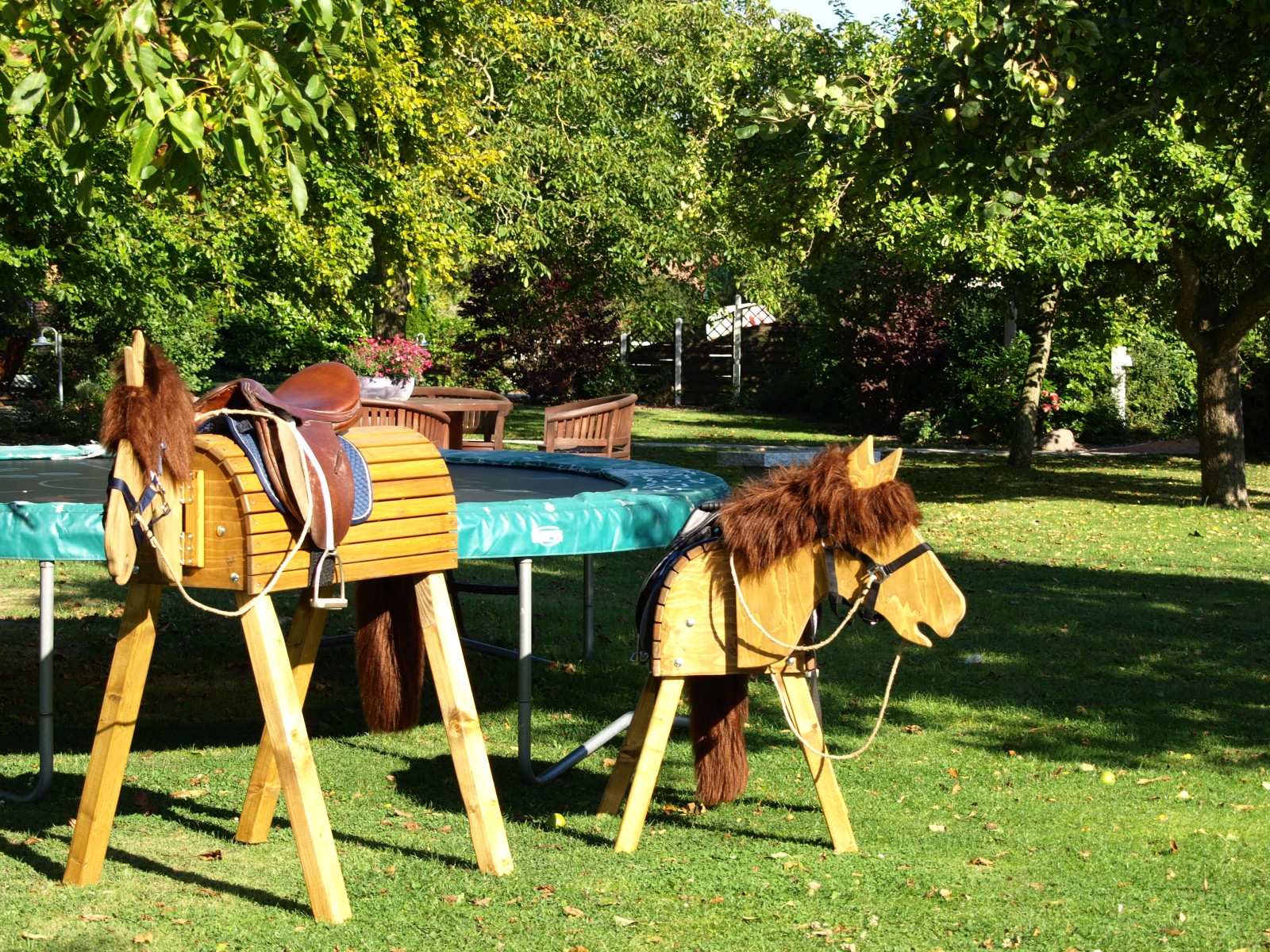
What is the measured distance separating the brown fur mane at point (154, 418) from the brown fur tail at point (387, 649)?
1109 millimetres

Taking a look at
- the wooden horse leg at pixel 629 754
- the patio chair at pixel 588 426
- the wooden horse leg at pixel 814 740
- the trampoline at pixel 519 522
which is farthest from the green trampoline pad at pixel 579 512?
the patio chair at pixel 588 426

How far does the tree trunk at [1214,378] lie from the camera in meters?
13.1

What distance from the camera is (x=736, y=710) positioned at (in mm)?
4117

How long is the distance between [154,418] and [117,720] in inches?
36.4

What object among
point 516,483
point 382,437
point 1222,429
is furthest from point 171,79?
point 1222,429

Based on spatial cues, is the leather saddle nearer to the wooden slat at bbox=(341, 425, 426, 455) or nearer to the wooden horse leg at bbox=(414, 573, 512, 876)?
the wooden slat at bbox=(341, 425, 426, 455)

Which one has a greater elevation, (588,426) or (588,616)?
(588,426)

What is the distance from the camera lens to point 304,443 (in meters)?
3.54

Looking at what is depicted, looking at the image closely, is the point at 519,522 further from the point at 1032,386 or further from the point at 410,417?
the point at 1032,386

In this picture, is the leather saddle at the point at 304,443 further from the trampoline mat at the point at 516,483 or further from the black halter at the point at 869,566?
the trampoline mat at the point at 516,483

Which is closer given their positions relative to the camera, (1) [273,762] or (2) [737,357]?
(1) [273,762]

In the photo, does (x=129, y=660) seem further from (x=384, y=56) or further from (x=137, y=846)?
(x=384, y=56)

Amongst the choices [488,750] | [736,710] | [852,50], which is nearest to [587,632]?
[488,750]

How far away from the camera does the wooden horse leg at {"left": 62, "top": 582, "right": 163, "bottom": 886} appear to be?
142 inches
